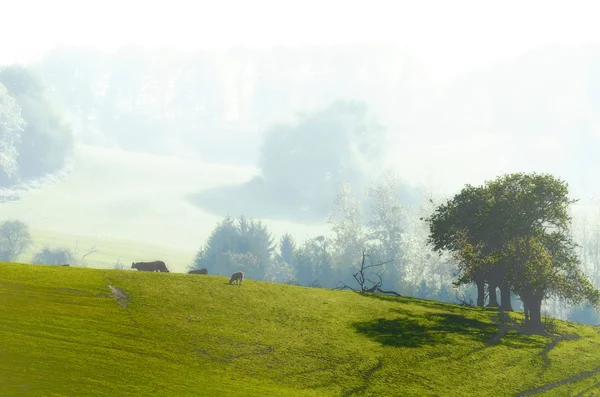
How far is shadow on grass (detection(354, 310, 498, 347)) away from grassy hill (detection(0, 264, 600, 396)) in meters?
0.12

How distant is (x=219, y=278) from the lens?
163ft

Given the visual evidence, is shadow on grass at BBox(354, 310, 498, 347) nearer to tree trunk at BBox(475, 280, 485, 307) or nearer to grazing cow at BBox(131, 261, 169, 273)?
tree trunk at BBox(475, 280, 485, 307)

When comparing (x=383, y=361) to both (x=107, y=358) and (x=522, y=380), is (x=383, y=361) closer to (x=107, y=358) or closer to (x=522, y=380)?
(x=522, y=380)

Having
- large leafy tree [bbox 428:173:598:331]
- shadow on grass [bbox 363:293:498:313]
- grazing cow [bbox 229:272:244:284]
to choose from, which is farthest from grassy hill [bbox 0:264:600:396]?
large leafy tree [bbox 428:173:598:331]

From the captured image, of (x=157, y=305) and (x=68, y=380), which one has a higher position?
(x=157, y=305)

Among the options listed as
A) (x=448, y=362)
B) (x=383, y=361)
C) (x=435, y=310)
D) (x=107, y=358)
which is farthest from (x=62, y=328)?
(x=435, y=310)

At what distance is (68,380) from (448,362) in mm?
22709

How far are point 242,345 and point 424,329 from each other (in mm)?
15178

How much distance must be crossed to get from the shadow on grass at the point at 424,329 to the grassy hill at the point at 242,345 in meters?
0.12

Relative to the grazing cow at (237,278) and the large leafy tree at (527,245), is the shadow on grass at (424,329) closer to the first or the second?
Result: the large leafy tree at (527,245)

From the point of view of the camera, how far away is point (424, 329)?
45.1 m

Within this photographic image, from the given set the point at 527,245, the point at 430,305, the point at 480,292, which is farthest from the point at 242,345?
the point at 480,292

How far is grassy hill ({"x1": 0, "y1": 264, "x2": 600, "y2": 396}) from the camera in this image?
29.2 metres

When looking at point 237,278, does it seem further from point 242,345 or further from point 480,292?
point 480,292
